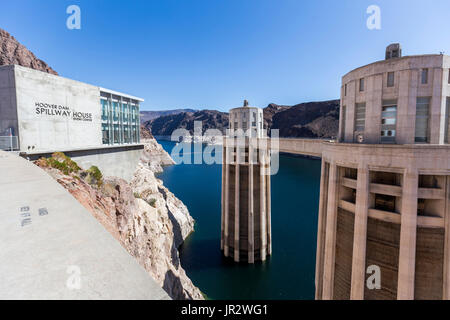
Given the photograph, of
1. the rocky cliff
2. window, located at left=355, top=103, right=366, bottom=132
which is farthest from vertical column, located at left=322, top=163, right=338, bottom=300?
the rocky cliff

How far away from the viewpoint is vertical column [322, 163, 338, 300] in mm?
13970

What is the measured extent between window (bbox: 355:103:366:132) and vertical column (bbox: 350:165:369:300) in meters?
2.77

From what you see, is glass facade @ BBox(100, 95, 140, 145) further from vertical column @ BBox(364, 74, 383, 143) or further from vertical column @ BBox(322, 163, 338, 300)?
vertical column @ BBox(364, 74, 383, 143)

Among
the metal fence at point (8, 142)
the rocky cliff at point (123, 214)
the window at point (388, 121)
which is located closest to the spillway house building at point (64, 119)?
the metal fence at point (8, 142)

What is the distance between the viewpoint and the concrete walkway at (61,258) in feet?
12.9

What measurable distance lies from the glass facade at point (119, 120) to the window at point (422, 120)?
88.7 feet

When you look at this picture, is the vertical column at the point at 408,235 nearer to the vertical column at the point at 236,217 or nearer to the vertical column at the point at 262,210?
the vertical column at the point at 262,210

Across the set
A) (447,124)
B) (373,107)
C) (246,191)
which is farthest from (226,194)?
(447,124)

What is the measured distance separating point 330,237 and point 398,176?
5.65m

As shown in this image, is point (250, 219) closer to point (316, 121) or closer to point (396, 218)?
point (396, 218)

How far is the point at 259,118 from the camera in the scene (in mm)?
39062
